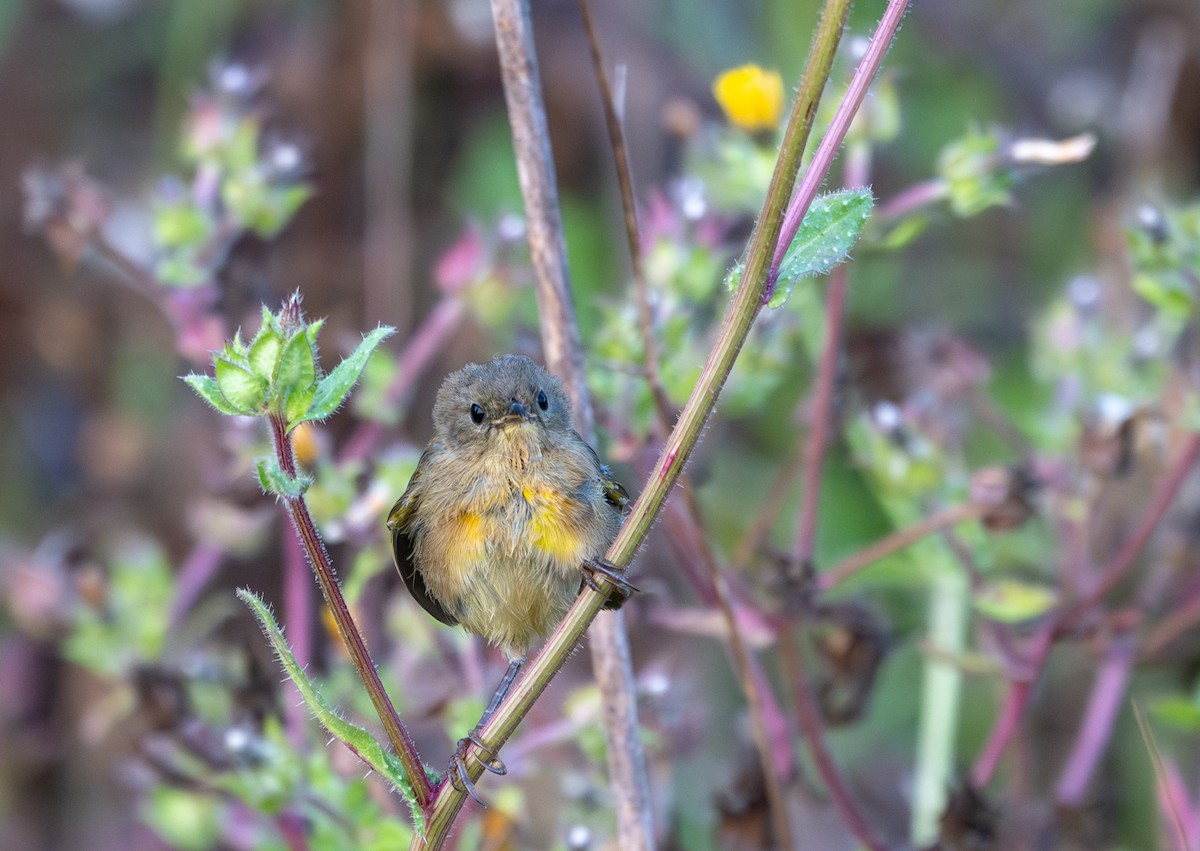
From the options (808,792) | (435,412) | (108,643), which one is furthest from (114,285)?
(808,792)

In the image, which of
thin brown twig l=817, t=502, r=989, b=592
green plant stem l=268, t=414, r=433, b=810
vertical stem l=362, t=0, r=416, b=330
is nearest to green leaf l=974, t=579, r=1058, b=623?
thin brown twig l=817, t=502, r=989, b=592

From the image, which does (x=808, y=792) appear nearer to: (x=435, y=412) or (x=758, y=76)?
(x=435, y=412)

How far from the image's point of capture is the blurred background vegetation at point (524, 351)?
→ 7.68 ft

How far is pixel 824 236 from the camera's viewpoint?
4.86 feet

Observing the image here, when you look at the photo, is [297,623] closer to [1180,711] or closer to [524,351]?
[524,351]

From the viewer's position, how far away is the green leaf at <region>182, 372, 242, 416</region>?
4.17 feet

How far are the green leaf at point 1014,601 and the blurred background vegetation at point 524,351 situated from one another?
0.7 inches

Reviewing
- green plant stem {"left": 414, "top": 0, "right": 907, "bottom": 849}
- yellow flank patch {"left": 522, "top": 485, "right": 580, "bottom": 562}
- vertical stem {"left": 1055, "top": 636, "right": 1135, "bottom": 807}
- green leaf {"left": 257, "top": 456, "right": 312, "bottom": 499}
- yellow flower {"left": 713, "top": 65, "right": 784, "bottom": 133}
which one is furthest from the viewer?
vertical stem {"left": 1055, "top": 636, "right": 1135, "bottom": 807}

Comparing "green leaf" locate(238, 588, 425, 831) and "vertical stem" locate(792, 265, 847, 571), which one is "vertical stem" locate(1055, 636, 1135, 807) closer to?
"vertical stem" locate(792, 265, 847, 571)

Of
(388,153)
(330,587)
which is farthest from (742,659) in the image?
(388,153)

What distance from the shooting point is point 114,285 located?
176 inches

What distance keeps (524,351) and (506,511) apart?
22.7 inches

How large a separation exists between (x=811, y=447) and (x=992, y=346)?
1924 millimetres

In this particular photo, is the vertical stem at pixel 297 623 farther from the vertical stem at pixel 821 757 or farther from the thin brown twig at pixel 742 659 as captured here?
the vertical stem at pixel 821 757
